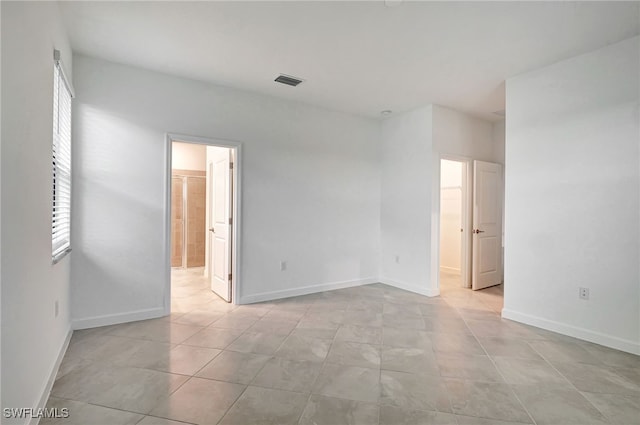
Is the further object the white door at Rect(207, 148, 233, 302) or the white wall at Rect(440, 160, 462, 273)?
the white wall at Rect(440, 160, 462, 273)

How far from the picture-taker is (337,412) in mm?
1979

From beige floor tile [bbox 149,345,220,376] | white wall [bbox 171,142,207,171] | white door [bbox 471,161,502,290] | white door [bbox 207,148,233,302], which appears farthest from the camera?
white wall [bbox 171,142,207,171]

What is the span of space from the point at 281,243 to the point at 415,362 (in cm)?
242

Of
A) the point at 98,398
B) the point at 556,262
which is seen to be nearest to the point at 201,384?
the point at 98,398

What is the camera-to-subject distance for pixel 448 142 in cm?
482

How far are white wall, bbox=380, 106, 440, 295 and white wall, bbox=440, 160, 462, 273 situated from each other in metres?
1.86

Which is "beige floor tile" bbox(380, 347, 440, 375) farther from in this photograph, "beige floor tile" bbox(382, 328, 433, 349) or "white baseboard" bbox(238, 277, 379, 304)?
"white baseboard" bbox(238, 277, 379, 304)

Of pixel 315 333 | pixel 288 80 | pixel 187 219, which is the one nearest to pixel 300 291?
pixel 315 333

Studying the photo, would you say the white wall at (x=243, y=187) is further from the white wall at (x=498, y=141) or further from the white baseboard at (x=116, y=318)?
the white wall at (x=498, y=141)

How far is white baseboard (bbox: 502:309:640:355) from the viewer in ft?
9.40

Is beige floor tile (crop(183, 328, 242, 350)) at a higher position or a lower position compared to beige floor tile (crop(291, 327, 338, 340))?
higher

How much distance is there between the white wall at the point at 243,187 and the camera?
3.29 m

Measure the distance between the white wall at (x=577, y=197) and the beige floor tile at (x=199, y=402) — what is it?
10.5 feet

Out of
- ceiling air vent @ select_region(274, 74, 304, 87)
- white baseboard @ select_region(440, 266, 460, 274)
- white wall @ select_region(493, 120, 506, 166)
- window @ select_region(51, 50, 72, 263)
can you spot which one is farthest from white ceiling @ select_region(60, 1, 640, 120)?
white baseboard @ select_region(440, 266, 460, 274)
